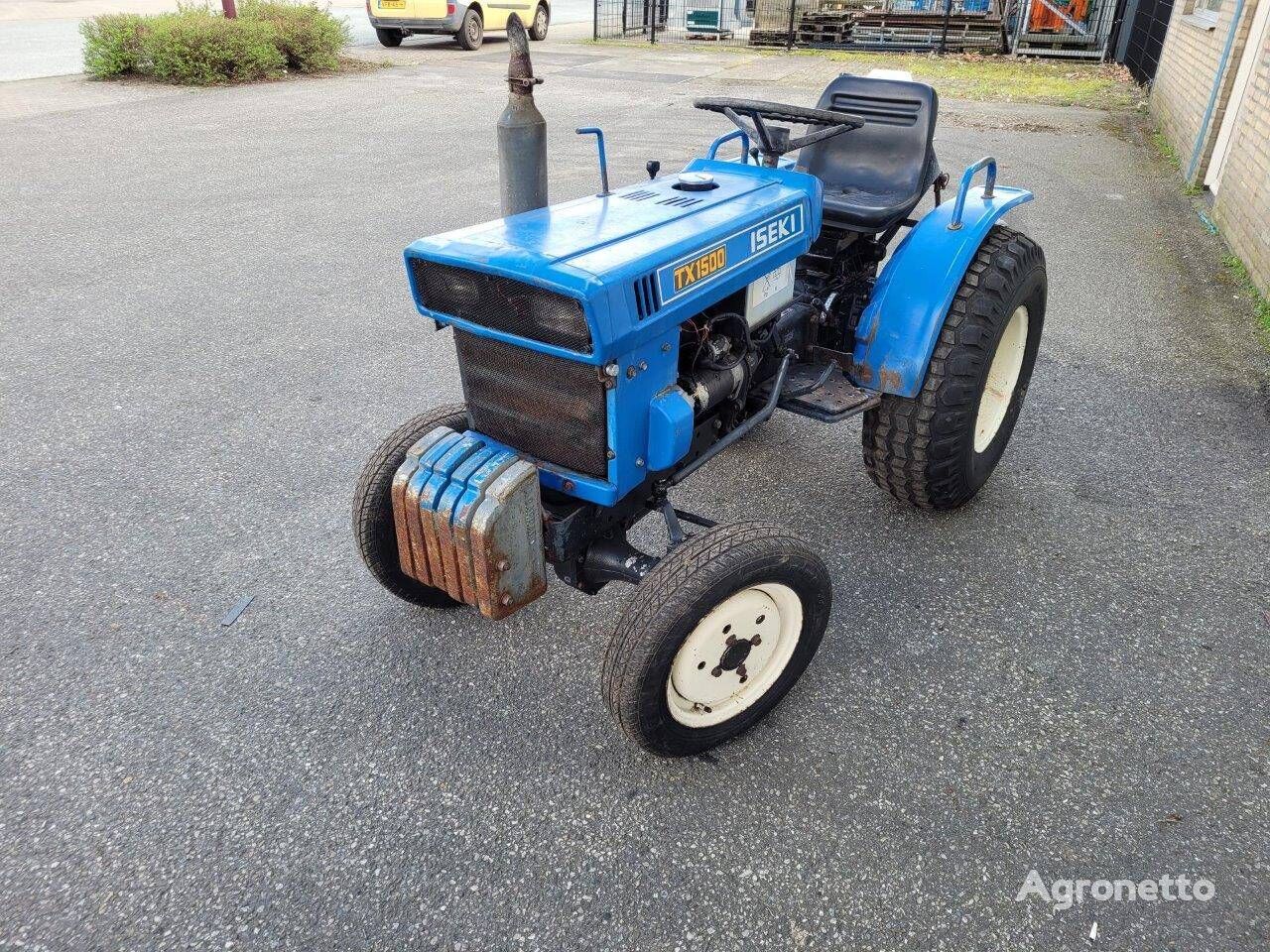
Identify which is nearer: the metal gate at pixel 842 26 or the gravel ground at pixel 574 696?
the gravel ground at pixel 574 696

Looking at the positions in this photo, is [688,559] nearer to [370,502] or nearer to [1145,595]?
[370,502]

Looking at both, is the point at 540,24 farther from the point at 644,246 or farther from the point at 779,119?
the point at 644,246

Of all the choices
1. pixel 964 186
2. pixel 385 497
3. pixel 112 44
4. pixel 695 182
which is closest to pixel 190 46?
pixel 112 44

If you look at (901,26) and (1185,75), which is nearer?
(1185,75)

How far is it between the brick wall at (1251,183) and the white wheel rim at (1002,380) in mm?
2730

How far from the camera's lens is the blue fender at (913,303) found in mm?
2611

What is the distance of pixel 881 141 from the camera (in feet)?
10.1

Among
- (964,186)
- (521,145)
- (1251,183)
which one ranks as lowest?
(1251,183)

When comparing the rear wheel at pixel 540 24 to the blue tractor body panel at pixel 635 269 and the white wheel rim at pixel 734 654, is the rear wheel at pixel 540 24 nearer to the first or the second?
the blue tractor body panel at pixel 635 269

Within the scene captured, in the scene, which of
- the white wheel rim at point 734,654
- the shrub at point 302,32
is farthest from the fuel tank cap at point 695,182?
the shrub at point 302,32

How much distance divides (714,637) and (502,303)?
2.97 ft

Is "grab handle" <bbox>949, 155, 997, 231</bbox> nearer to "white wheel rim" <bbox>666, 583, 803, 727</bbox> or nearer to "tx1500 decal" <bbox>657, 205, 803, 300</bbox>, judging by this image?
"tx1500 decal" <bbox>657, 205, 803, 300</bbox>

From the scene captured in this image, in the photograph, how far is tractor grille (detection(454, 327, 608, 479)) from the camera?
201 cm

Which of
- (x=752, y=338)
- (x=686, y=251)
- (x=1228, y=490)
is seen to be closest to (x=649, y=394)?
(x=686, y=251)
